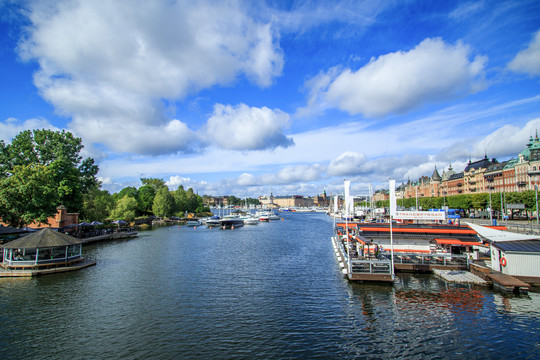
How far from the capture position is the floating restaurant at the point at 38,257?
108ft

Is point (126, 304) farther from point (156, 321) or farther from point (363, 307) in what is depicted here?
point (363, 307)

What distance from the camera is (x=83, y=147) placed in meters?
68.9

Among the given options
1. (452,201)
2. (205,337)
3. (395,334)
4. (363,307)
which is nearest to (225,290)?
(205,337)

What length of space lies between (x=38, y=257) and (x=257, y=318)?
28259 mm

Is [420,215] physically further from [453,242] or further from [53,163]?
[53,163]

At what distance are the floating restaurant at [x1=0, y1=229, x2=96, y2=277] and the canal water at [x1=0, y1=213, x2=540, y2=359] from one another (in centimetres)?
163

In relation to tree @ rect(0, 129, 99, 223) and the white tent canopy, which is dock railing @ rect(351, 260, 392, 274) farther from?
tree @ rect(0, 129, 99, 223)

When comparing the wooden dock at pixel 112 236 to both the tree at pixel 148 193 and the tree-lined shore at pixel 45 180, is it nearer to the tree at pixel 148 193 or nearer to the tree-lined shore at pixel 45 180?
the tree-lined shore at pixel 45 180

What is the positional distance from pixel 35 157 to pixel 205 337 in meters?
61.3

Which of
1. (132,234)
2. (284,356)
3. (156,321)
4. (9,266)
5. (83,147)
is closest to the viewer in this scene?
(284,356)

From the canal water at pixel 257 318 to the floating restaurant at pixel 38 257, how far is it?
1.63 meters

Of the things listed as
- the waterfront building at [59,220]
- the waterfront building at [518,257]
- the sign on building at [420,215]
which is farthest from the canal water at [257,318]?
the waterfront building at [59,220]

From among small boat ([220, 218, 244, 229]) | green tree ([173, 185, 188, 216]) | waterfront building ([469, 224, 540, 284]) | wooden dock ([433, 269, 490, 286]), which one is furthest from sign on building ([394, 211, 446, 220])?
green tree ([173, 185, 188, 216])

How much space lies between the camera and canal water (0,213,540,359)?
16.9 m
